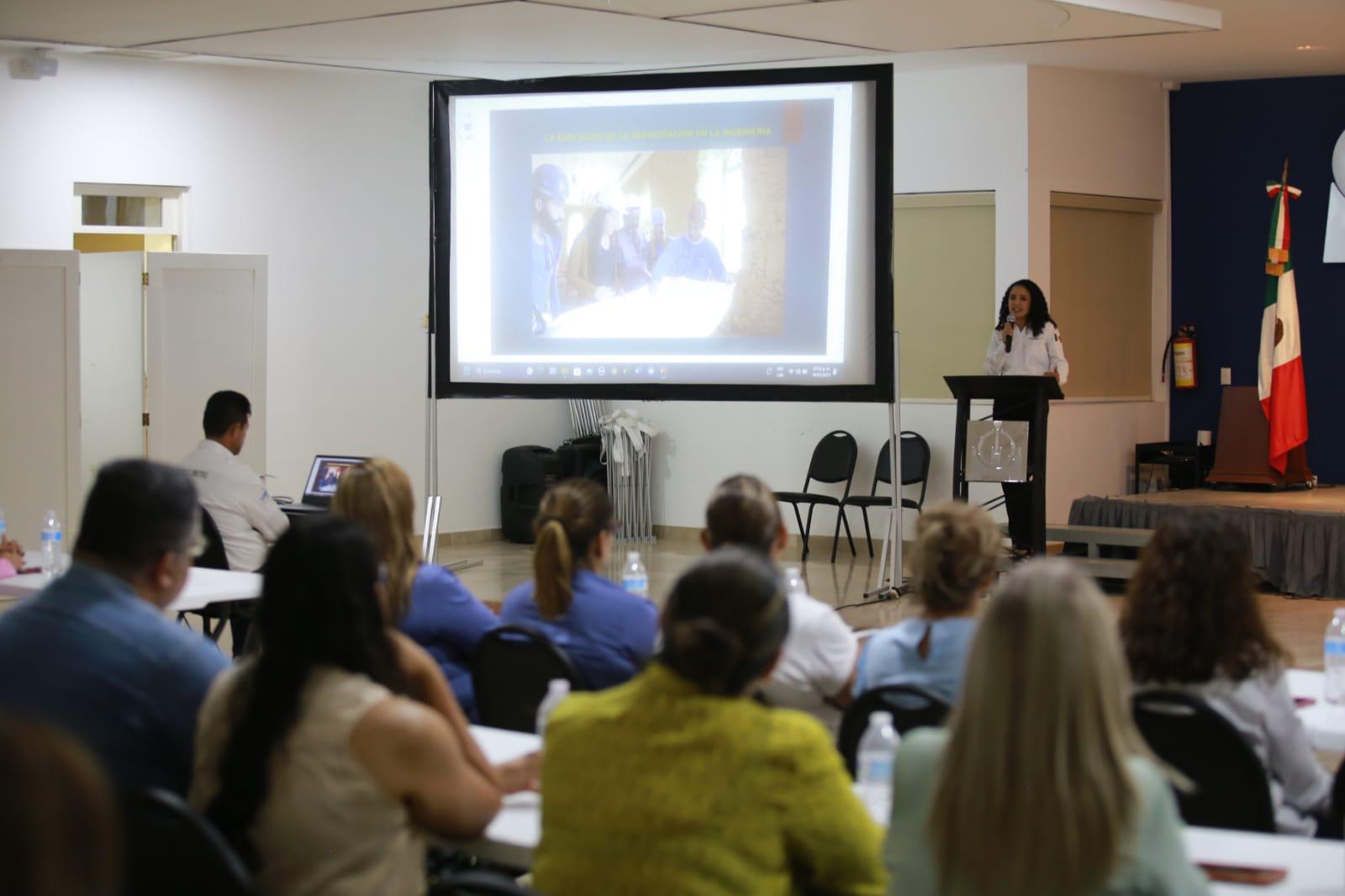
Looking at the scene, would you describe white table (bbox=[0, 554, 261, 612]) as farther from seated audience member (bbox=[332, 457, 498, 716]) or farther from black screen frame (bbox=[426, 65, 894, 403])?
black screen frame (bbox=[426, 65, 894, 403])

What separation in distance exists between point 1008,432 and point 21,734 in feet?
23.5

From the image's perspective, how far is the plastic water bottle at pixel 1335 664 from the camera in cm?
→ 328

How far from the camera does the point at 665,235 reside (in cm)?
692

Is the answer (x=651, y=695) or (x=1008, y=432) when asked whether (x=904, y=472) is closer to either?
(x=1008, y=432)

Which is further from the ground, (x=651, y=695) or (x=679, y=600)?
(x=679, y=600)

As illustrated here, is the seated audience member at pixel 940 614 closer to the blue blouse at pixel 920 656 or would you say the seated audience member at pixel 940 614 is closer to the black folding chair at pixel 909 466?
the blue blouse at pixel 920 656

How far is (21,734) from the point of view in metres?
1.00

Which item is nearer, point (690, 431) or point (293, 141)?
point (293, 141)

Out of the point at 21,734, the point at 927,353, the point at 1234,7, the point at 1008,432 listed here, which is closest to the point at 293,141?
the point at 927,353

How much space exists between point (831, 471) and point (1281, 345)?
3.04m

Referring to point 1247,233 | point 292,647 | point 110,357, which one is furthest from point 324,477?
point 1247,233

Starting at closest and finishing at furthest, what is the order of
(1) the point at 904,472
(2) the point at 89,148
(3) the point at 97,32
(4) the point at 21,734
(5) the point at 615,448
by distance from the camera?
(4) the point at 21,734 < (3) the point at 97,32 < (2) the point at 89,148 < (1) the point at 904,472 < (5) the point at 615,448

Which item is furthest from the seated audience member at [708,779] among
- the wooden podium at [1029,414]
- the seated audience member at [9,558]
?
the wooden podium at [1029,414]

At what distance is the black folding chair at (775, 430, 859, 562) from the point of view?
9.58 m
